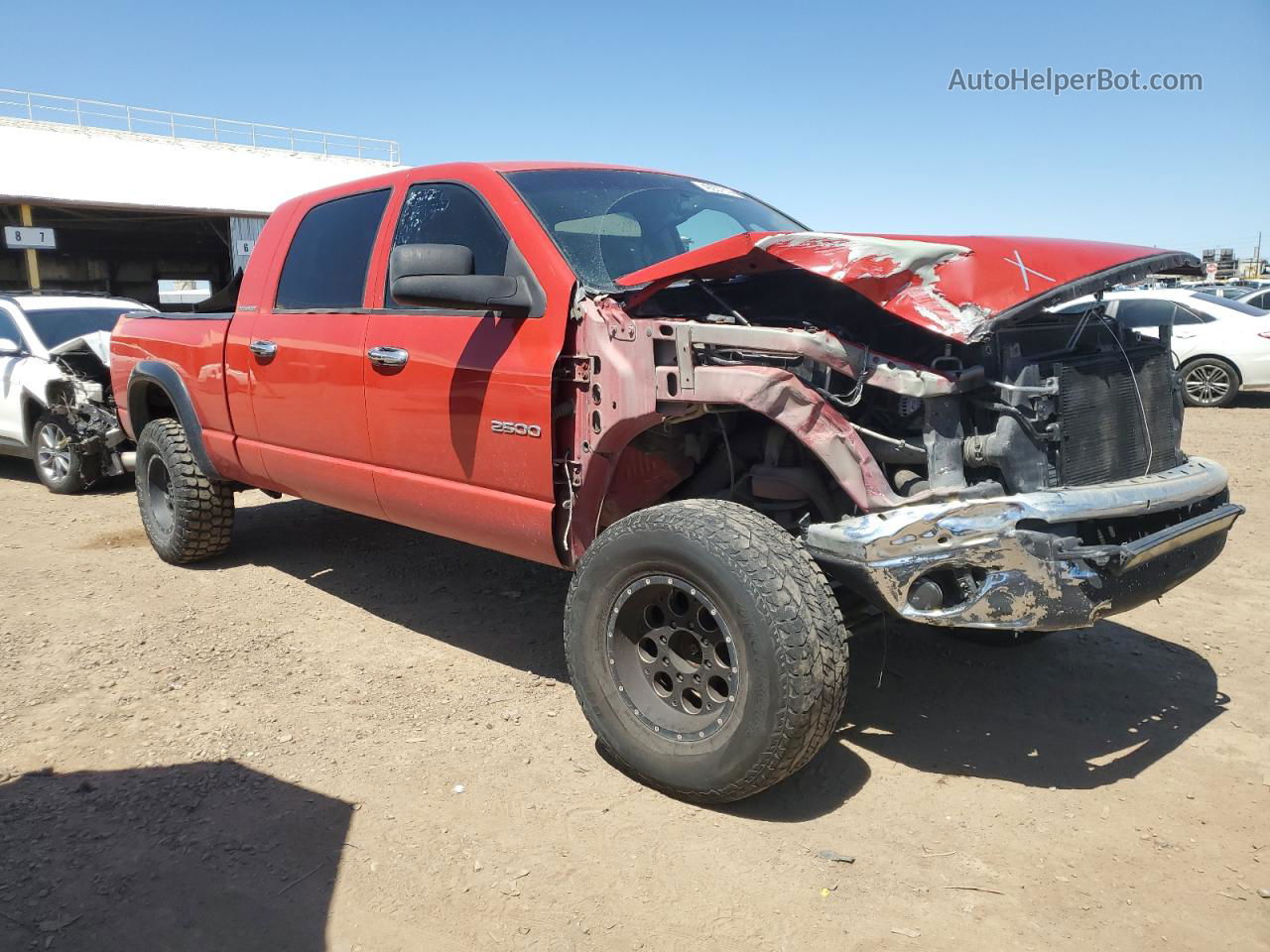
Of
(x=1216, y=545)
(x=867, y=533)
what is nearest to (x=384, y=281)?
(x=867, y=533)

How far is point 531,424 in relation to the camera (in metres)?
3.37

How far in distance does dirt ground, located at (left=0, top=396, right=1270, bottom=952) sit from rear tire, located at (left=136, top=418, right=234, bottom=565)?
71 cm

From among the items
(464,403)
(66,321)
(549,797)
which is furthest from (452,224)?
(66,321)

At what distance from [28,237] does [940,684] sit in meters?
24.9

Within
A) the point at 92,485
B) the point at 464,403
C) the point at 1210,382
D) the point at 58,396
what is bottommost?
the point at 92,485

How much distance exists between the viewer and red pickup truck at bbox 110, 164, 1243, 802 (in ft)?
8.80

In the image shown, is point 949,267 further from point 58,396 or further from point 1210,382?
point 1210,382

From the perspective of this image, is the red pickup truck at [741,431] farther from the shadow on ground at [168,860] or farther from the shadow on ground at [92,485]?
the shadow on ground at [92,485]

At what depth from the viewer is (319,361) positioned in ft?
13.9

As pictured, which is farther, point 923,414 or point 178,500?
point 178,500

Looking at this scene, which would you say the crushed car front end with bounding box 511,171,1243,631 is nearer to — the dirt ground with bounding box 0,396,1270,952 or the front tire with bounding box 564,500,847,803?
the front tire with bounding box 564,500,847,803

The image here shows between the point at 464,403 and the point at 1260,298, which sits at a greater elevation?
the point at 1260,298

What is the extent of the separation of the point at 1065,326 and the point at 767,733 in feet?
5.42

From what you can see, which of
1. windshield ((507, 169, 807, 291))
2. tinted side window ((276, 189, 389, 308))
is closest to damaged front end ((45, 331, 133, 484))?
tinted side window ((276, 189, 389, 308))
